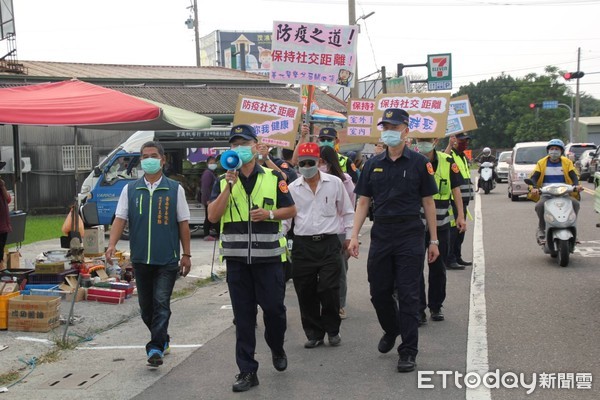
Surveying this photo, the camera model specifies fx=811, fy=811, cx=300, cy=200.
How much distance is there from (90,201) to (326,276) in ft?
38.9

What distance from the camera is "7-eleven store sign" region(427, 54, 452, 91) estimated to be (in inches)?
1658

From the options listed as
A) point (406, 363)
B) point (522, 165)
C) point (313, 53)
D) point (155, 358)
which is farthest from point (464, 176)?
point (522, 165)

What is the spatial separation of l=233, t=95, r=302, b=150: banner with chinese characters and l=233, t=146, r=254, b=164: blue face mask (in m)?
4.15

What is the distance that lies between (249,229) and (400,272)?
4.27 ft

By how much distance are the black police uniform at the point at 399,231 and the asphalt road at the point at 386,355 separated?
0.54m

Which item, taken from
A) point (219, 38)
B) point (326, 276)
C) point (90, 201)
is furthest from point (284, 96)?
point (219, 38)

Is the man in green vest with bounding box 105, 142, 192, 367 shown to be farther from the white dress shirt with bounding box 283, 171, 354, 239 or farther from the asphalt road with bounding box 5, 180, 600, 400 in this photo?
the white dress shirt with bounding box 283, 171, 354, 239

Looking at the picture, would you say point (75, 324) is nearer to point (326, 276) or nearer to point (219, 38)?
point (326, 276)

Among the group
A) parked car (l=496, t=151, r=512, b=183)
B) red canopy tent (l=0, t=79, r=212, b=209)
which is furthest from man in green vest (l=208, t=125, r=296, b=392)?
parked car (l=496, t=151, r=512, b=183)

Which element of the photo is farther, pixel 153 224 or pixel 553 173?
pixel 553 173

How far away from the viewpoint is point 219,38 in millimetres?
87500

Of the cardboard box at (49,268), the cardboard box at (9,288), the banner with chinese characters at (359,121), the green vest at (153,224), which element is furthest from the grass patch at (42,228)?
the green vest at (153,224)

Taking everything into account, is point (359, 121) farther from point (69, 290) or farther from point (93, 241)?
point (69, 290)

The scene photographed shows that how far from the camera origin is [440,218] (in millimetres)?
8516
